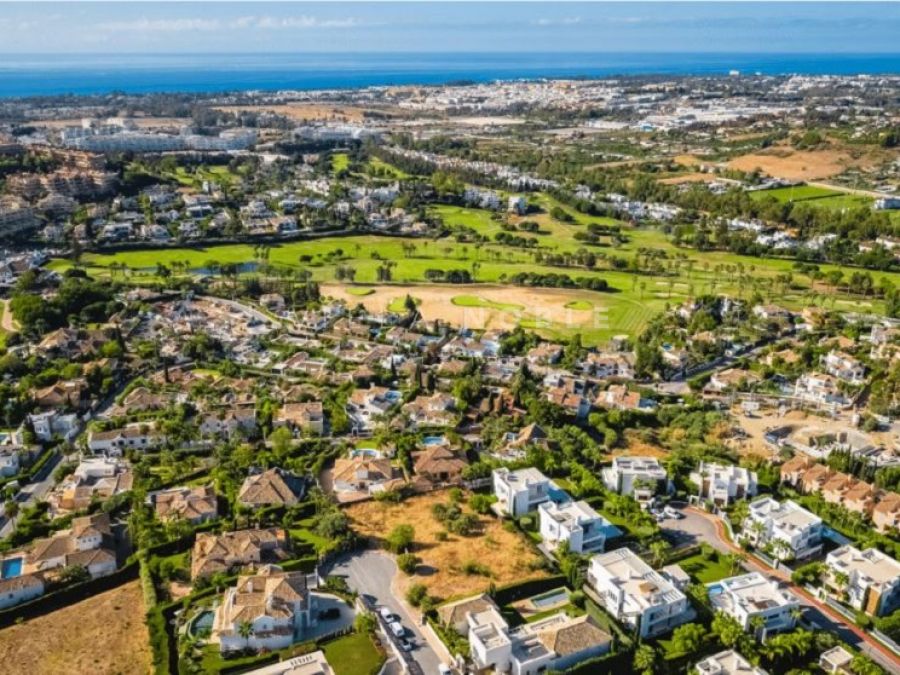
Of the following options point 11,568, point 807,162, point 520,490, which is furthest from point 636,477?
point 807,162

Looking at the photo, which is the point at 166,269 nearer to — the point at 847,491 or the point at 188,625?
the point at 188,625

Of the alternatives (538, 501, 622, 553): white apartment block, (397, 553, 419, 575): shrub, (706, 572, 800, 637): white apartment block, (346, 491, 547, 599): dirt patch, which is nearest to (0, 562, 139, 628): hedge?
(346, 491, 547, 599): dirt patch

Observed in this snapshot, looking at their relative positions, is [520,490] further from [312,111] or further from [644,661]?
[312,111]

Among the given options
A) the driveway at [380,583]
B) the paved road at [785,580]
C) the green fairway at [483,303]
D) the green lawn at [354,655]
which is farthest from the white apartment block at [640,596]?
the green fairway at [483,303]

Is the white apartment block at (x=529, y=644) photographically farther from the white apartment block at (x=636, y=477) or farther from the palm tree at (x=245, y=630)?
the white apartment block at (x=636, y=477)

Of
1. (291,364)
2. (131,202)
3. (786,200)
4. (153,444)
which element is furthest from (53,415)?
(786,200)

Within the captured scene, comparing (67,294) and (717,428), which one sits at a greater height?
(67,294)
